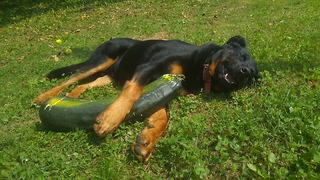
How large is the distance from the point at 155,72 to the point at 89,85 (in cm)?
155

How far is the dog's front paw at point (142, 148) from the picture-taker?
10.4 ft

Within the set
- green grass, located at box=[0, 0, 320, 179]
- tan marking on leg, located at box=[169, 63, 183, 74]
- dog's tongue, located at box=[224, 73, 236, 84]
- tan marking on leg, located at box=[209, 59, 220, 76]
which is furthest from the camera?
tan marking on leg, located at box=[169, 63, 183, 74]

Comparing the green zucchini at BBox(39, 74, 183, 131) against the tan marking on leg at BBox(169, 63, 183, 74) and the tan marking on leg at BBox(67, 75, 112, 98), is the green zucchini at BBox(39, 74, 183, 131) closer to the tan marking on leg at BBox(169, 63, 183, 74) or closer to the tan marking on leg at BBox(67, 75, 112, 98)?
the tan marking on leg at BBox(169, 63, 183, 74)

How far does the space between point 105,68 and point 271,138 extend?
387 centimetres

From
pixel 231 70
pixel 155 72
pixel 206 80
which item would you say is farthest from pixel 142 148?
pixel 231 70

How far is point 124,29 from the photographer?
34.0 feet

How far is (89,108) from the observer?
365 centimetres

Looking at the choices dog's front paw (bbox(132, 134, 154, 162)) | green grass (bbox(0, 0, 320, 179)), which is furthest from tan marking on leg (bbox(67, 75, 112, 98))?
dog's front paw (bbox(132, 134, 154, 162))

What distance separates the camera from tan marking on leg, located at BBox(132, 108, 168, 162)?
10.5 ft

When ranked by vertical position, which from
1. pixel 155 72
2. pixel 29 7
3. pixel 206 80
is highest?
pixel 155 72

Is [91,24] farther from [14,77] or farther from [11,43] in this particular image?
[14,77]

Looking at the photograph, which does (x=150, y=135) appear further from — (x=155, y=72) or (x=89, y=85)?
(x=89, y=85)

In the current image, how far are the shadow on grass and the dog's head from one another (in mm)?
11012

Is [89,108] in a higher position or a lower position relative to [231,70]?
higher
